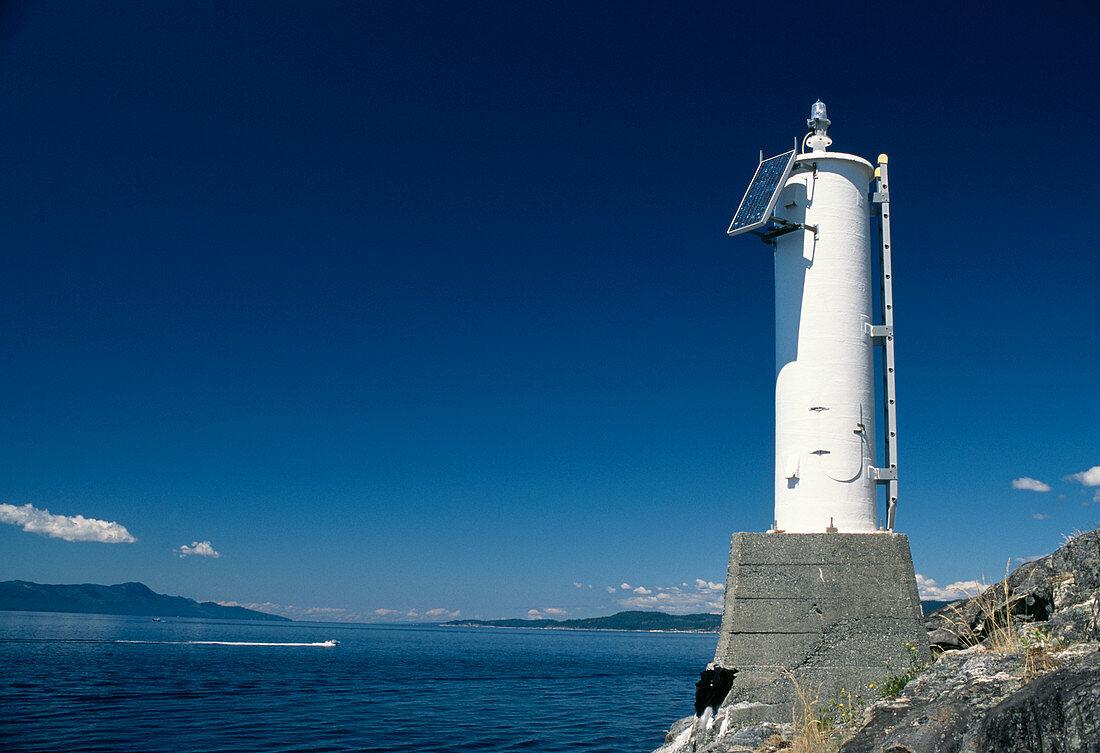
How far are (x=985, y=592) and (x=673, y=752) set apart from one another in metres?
5.20

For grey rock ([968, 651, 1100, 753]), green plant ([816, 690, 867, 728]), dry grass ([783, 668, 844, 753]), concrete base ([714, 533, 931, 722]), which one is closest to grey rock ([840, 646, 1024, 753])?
grey rock ([968, 651, 1100, 753])

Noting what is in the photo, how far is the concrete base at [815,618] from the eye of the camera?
1096 centimetres

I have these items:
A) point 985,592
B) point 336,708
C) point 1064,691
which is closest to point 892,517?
point 985,592

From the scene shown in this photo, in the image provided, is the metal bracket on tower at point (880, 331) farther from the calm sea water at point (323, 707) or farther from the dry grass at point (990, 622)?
the calm sea water at point (323, 707)

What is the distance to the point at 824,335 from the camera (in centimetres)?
1270

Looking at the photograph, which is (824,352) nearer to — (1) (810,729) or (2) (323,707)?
(1) (810,729)

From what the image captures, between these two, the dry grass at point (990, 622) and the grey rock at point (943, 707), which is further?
the dry grass at point (990, 622)

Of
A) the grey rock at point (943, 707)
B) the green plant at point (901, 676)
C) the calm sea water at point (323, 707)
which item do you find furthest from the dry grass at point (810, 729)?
the calm sea water at point (323, 707)

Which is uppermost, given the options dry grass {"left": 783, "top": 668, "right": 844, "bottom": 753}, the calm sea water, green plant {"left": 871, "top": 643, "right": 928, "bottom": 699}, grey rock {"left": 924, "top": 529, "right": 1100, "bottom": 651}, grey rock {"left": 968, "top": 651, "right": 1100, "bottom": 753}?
grey rock {"left": 924, "top": 529, "right": 1100, "bottom": 651}

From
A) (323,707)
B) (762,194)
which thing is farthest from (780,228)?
(323,707)

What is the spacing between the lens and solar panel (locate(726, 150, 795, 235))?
42.5ft

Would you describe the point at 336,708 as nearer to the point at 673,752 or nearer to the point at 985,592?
the point at 673,752

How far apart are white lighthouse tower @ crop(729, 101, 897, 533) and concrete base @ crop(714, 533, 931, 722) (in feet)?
2.25

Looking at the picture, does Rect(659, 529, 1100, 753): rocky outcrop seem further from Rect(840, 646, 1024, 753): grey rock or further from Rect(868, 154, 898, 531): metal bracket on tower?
Rect(868, 154, 898, 531): metal bracket on tower
